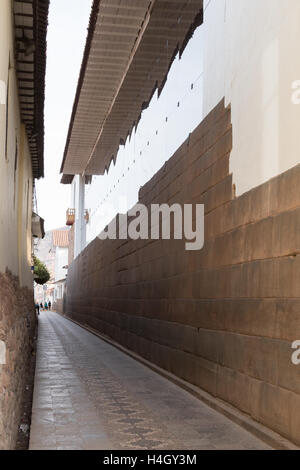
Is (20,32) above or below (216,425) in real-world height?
above

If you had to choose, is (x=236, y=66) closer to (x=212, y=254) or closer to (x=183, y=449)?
(x=212, y=254)

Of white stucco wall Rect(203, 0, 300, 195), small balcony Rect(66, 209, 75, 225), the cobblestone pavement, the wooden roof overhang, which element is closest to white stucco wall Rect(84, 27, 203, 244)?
the wooden roof overhang

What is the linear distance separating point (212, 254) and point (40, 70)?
4.51 meters

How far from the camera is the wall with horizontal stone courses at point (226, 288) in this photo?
6.00 meters

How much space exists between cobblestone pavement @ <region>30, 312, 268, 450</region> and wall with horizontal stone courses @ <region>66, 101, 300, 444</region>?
0.41 m

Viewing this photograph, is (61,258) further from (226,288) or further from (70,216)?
(226,288)

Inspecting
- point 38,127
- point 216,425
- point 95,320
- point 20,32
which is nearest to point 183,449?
point 216,425

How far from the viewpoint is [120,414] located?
762cm

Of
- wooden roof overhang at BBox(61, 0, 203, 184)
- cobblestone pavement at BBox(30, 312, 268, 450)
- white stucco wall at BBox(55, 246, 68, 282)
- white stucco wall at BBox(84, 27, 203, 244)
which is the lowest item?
cobblestone pavement at BBox(30, 312, 268, 450)

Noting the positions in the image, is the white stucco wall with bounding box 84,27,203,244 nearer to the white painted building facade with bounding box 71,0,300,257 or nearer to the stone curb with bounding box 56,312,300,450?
the white painted building facade with bounding box 71,0,300,257

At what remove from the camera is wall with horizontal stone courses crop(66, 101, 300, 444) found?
6.00 metres

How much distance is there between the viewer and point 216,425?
Answer: 6988 millimetres

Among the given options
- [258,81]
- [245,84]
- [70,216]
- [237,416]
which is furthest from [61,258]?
[258,81]

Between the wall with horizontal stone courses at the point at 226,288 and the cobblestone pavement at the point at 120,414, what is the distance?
1.35 feet
